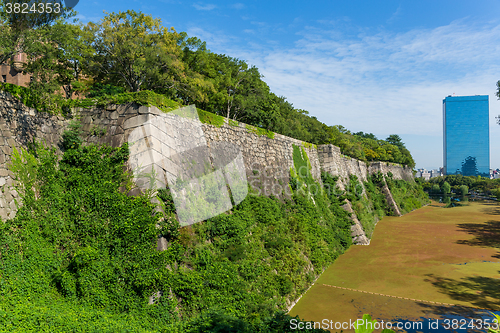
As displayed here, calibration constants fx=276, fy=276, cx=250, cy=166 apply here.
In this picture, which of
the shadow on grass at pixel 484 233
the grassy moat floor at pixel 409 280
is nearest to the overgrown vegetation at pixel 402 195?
the shadow on grass at pixel 484 233

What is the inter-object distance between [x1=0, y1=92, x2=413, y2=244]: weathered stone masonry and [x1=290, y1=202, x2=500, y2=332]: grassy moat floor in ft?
13.0

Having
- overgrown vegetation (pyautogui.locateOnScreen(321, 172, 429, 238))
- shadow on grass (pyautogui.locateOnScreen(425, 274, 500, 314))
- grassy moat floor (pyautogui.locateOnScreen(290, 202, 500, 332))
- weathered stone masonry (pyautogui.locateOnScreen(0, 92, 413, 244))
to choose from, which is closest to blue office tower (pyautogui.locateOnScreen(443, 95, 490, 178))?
overgrown vegetation (pyautogui.locateOnScreen(321, 172, 429, 238))

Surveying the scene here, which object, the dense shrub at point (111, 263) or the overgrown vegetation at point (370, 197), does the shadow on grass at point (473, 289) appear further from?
the overgrown vegetation at point (370, 197)

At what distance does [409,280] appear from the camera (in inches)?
358

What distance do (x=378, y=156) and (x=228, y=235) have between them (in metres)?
32.4

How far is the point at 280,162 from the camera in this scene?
486 inches

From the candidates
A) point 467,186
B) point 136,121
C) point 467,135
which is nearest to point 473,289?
point 136,121

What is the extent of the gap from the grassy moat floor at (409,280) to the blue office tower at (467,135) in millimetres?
145049

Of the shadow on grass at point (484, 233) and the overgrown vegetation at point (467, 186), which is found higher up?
the overgrown vegetation at point (467, 186)

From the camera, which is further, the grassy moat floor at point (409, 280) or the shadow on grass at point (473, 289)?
the shadow on grass at point (473, 289)

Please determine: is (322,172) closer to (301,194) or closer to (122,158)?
(301,194)

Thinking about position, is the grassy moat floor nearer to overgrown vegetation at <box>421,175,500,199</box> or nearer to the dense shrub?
the dense shrub

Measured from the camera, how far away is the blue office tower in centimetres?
12975

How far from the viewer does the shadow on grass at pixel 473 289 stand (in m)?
7.34
